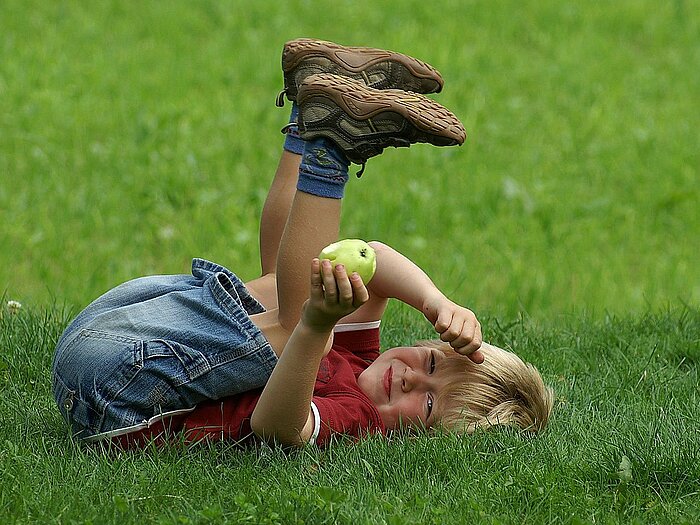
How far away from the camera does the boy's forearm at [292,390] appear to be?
301cm

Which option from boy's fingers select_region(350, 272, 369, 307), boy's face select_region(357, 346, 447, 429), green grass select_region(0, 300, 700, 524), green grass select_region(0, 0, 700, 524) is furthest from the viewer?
boy's face select_region(357, 346, 447, 429)

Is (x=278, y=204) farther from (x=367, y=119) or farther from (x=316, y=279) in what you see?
(x=316, y=279)

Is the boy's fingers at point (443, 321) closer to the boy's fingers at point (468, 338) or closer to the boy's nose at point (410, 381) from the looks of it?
the boy's fingers at point (468, 338)

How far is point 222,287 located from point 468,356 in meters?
0.78

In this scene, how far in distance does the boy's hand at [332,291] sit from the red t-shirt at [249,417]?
0.48m

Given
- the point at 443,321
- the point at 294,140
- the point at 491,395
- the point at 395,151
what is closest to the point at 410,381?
the point at 491,395

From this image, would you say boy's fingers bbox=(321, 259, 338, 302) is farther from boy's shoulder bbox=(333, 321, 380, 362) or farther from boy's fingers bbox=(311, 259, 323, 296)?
boy's shoulder bbox=(333, 321, 380, 362)

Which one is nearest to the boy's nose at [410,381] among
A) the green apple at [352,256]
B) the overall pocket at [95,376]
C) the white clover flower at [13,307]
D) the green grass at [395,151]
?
the green apple at [352,256]

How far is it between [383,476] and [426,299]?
2.01 ft

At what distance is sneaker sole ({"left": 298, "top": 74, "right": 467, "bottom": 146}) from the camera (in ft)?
10.4

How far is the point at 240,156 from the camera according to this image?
27.4 ft

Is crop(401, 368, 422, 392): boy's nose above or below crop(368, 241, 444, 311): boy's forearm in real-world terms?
below

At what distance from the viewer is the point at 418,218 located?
7.74m

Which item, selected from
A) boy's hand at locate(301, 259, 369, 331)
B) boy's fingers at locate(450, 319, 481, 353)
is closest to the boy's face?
boy's fingers at locate(450, 319, 481, 353)
